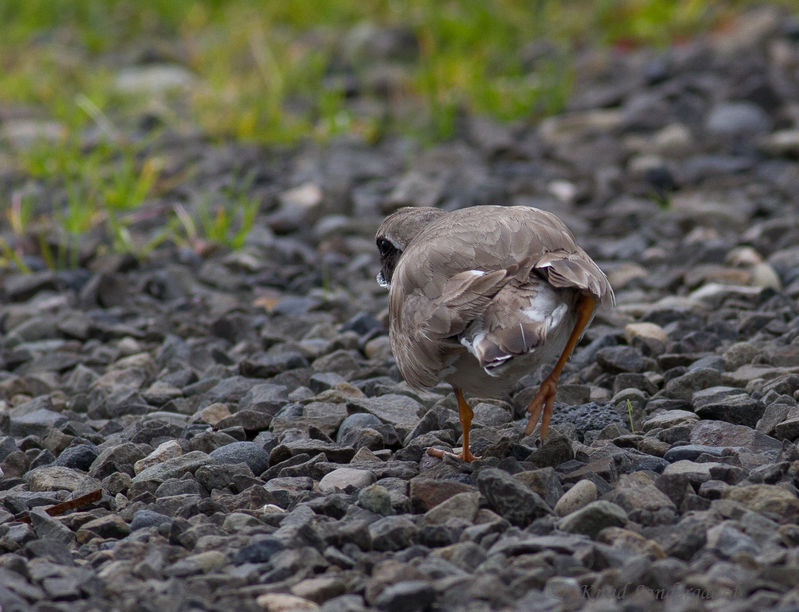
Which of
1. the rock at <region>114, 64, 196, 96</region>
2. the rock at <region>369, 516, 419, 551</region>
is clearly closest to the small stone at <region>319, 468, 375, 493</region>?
the rock at <region>369, 516, 419, 551</region>

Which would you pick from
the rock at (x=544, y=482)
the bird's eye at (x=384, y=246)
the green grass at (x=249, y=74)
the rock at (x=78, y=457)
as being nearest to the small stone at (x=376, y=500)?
the rock at (x=544, y=482)

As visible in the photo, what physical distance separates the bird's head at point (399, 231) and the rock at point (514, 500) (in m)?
1.50

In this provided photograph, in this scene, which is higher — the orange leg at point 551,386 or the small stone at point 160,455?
the orange leg at point 551,386

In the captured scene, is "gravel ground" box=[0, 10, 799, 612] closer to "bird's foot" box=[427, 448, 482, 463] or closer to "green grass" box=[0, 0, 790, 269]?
"bird's foot" box=[427, 448, 482, 463]

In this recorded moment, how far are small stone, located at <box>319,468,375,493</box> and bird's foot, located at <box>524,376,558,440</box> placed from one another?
667mm

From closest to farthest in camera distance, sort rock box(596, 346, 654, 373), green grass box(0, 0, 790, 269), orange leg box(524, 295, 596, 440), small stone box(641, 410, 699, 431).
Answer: orange leg box(524, 295, 596, 440) → small stone box(641, 410, 699, 431) → rock box(596, 346, 654, 373) → green grass box(0, 0, 790, 269)

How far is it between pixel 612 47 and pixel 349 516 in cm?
940

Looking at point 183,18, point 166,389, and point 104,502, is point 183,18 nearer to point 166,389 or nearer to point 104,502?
point 166,389

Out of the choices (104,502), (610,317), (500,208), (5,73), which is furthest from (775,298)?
(5,73)

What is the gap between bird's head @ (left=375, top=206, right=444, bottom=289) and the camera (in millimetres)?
5066

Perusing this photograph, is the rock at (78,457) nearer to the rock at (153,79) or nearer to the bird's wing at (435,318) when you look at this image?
the bird's wing at (435,318)

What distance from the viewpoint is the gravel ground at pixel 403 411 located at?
3406 mm

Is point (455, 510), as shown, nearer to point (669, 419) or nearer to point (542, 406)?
point (542, 406)

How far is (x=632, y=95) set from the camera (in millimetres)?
10398
